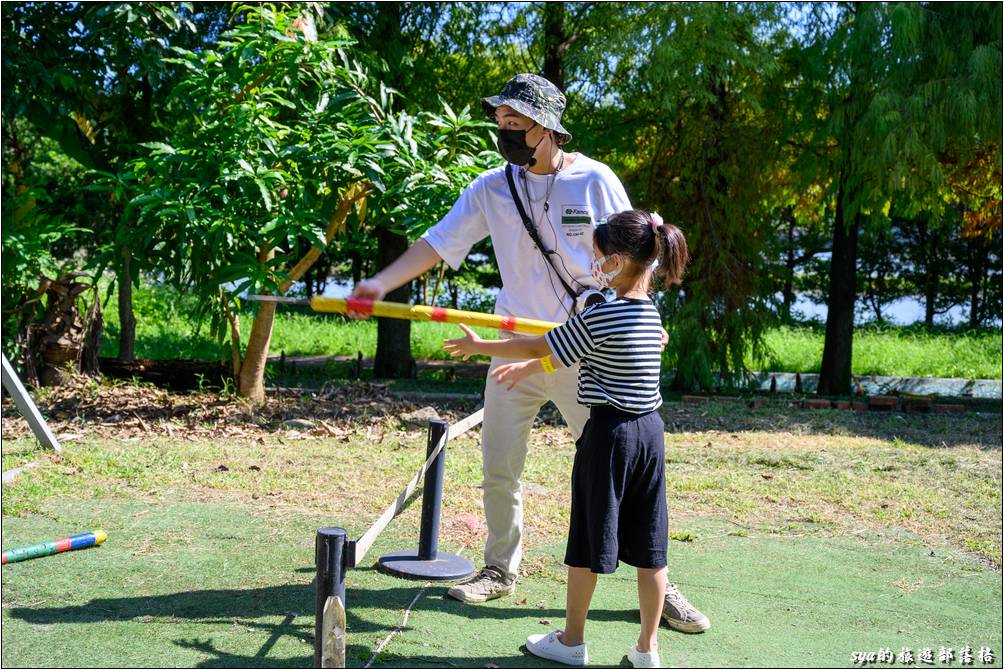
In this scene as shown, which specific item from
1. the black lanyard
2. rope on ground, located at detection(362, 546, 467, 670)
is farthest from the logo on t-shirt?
rope on ground, located at detection(362, 546, 467, 670)

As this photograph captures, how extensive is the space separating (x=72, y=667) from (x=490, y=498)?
1.55 meters

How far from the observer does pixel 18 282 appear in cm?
974

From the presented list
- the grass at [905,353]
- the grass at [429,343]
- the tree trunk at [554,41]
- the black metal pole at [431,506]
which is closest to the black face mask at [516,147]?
the black metal pole at [431,506]

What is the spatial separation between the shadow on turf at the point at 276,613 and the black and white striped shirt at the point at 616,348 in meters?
0.91

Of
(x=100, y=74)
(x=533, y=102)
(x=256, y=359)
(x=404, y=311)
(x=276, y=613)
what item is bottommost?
(x=276, y=613)

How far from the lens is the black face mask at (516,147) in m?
3.68

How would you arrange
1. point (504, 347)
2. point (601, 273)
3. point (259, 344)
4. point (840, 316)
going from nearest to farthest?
point (504, 347) → point (601, 273) → point (259, 344) → point (840, 316)

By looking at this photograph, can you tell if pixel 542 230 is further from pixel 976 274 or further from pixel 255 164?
pixel 976 274

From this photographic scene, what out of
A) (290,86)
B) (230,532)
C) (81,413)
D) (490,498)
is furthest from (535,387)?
(81,413)

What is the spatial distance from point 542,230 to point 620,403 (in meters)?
0.82

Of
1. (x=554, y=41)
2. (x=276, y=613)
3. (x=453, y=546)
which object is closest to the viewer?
(x=276, y=613)

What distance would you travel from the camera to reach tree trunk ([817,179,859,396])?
1187 centimetres

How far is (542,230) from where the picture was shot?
3.69 meters

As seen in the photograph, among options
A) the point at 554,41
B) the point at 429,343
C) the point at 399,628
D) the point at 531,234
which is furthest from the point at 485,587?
the point at 429,343
